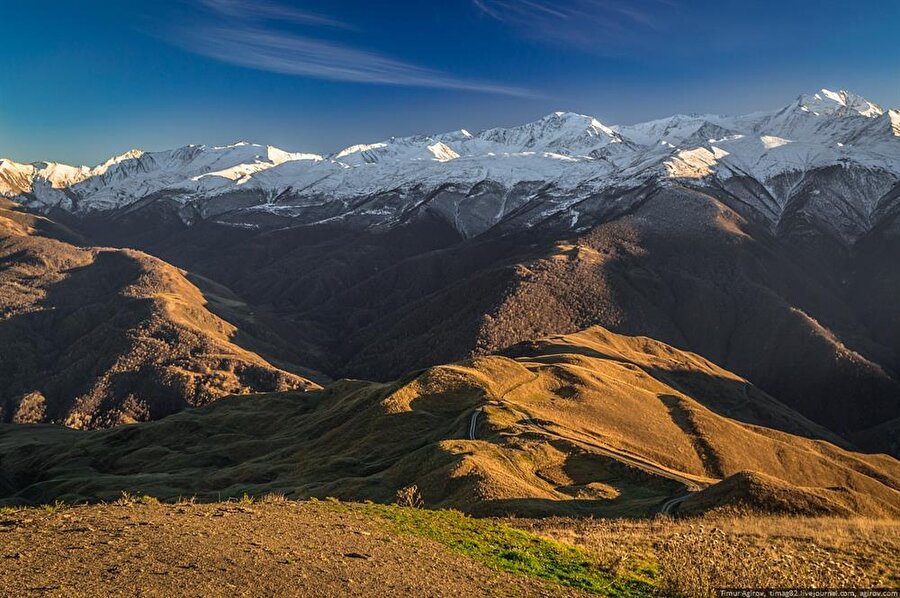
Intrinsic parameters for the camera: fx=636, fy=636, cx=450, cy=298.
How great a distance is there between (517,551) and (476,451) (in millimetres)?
42972

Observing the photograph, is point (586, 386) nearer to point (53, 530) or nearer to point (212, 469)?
point (212, 469)

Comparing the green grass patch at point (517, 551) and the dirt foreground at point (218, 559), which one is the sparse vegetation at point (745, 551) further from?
the dirt foreground at point (218, 559)

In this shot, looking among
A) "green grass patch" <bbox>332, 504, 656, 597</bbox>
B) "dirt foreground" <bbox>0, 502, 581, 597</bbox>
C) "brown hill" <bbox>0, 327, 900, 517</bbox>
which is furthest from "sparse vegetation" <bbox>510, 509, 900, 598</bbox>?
"brown hill" <bbox>0, 327, 900, 517</bbox>

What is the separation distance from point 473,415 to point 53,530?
2679 inches

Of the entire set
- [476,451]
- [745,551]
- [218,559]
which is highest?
[745,551]

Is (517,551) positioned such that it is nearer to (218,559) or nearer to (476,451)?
(218,559)

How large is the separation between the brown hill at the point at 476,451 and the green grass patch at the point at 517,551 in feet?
69.4

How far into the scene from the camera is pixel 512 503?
55406mm

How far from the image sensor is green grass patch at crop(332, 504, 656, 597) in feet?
84.7

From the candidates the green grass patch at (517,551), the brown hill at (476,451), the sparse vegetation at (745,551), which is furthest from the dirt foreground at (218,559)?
the brown hill at (476,451)

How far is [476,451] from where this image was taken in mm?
71375

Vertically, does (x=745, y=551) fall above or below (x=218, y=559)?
above

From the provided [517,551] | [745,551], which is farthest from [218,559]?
[745,551]

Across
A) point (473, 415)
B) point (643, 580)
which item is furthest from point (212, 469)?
point (643, 580)
